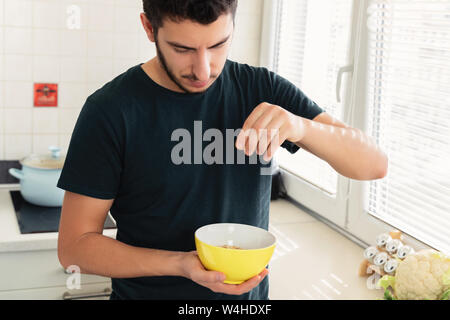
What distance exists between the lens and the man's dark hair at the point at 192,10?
0.92m

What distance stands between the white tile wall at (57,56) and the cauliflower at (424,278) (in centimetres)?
149

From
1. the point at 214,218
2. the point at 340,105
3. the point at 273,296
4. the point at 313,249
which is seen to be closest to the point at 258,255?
the point at 214,218

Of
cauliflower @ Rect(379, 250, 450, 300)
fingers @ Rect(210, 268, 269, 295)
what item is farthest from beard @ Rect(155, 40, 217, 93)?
cauliflower @ Rect(379, 250, 450, 300)

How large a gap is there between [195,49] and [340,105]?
3.59 feet

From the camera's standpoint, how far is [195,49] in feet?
3.17

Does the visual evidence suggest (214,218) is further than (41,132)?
No

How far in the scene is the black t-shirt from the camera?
1.05 metres

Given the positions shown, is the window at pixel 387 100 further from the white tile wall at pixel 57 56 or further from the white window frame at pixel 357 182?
the white tile wall at pixel 57 56

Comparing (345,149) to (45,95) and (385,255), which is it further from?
(45,95)

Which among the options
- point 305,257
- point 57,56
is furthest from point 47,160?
point 305,257

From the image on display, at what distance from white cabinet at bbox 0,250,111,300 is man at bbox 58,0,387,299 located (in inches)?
24.4

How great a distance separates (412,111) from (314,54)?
632mm
